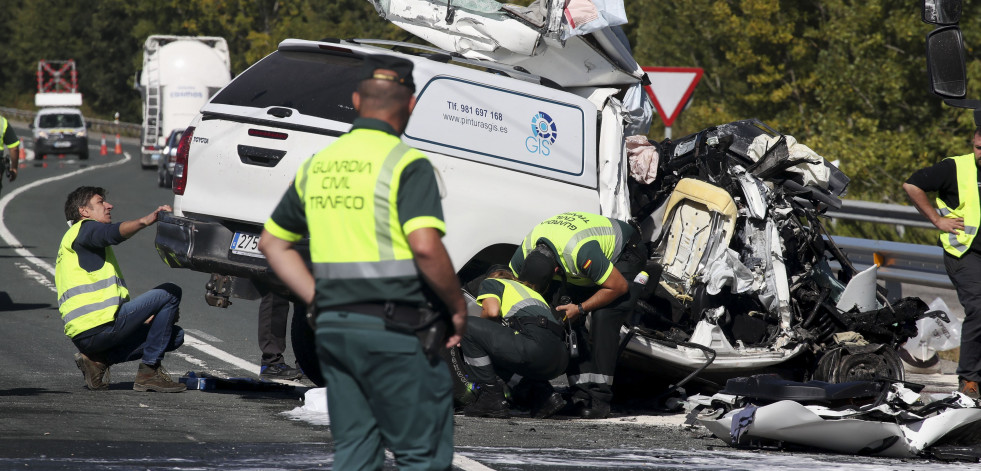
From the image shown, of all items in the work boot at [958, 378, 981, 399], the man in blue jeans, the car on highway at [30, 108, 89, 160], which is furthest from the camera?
the car on highway at [30, 108, 89, 160]

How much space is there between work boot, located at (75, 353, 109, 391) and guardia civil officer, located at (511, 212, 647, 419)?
2.65m

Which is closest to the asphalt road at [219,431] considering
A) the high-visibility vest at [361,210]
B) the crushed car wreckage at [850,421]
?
the crushed car wreckage at [850,421]

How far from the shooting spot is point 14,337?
9914mm

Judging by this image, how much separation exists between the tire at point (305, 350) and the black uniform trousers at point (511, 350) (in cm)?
140

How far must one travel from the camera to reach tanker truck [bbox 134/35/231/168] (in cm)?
3497

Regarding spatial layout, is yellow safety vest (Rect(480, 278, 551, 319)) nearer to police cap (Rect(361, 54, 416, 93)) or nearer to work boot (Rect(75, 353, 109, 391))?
work boot (Rect(75, 353, 109, 391))

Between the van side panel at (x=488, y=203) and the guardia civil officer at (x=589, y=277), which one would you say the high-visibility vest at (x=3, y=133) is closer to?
the van side panel at (x=488, y=203)

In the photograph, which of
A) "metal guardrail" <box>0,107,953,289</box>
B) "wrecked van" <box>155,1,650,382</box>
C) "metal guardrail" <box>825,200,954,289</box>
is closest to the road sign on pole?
"metal guardrail" <box>0,107,953,289</box>

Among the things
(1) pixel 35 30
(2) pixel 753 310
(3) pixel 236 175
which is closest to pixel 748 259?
(2) pixel 753 310

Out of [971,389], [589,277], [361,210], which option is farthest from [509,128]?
[361,210]

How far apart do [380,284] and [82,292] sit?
14.7ft

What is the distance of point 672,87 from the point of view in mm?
14477

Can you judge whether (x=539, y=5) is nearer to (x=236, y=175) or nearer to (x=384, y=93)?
(x=236, y=175)

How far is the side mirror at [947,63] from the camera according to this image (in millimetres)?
6414
